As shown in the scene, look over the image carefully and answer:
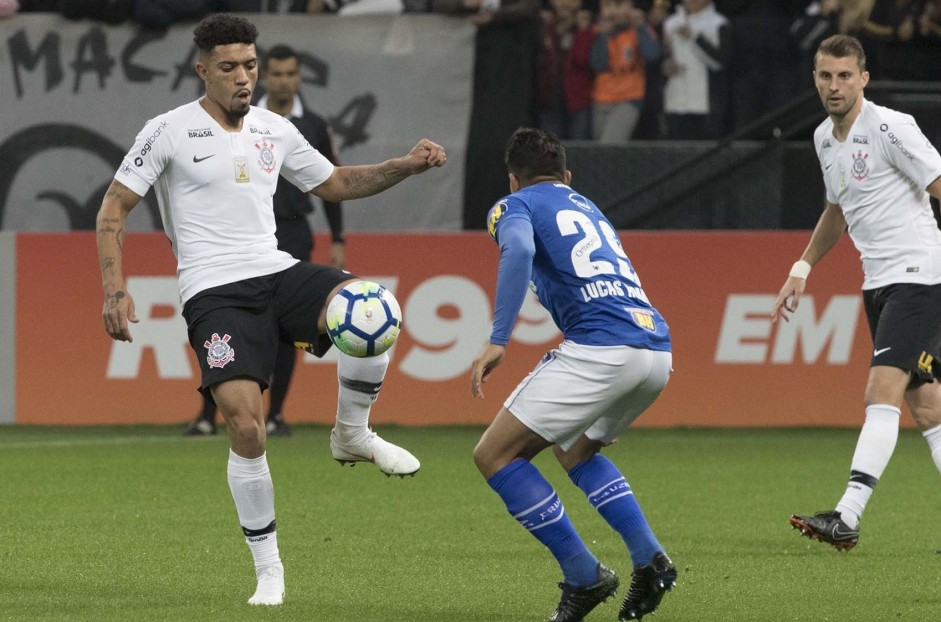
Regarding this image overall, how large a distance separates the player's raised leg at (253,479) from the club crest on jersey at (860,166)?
2.97 m

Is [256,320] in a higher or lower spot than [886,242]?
lower

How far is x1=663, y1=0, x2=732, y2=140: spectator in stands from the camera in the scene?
15.1 m

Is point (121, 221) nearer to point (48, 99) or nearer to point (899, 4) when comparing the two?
point (48, 99)

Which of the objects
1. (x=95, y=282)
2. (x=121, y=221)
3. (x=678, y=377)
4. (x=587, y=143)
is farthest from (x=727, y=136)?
(x=121, y=221)

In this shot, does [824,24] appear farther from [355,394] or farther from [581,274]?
[581,274]

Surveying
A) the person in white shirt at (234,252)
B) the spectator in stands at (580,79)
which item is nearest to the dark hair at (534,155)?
the person in white shirt at (234,252)

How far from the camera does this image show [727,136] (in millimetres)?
15195

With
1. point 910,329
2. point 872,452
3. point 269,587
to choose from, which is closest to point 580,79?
point 910,329

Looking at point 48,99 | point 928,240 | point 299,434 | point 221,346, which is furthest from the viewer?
point 48,99

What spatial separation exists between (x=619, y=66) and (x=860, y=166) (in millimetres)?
7221

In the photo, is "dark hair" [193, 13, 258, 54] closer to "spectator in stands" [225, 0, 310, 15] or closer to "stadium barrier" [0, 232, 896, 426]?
"stadium barrier" [0, 232, 896, 426]

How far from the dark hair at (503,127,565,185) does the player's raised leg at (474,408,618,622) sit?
89cm

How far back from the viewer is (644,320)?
243 inches

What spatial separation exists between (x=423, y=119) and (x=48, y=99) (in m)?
3.12
